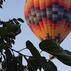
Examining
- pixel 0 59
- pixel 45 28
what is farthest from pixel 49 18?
pixel 0 59

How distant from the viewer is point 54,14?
24.5 metres

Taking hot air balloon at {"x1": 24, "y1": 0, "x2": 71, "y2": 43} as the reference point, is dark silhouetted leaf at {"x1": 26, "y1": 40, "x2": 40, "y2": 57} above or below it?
below

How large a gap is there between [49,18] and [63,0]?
1.95m

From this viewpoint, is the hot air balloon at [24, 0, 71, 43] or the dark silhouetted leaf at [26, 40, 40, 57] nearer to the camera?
the dark silhouetted leaf at [26, 40, 40, 57]

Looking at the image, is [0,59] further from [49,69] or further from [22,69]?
[49,69]

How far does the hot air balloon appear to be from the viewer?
23516 millimetres

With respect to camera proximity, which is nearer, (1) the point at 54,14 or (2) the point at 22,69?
(2) the point at 22,69

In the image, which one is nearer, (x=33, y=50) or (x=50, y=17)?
(x=33, y=50)

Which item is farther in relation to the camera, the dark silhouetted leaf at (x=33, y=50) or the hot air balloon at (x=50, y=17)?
the hot air balloon at (x=50, y=17)

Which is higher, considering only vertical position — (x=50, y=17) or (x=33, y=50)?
(x=50, y=17)

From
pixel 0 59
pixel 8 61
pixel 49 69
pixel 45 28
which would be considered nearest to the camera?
pixel 49 69

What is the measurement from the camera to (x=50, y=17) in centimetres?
2389

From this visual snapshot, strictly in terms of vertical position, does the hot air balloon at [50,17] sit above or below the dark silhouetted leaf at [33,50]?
above

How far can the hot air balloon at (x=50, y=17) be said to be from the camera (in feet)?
77.2
